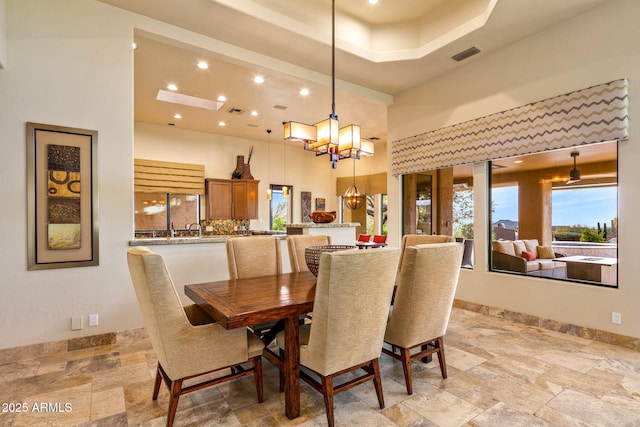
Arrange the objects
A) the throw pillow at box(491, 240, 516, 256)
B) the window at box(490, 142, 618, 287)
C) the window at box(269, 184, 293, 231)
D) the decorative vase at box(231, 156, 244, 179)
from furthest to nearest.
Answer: the window at box(269, 184, 293, 231) < the decorative vase at box(231, 156, 244, 179) < the throw pillow at box(491, 240, 516, 256) < the window at box(490, 142, 618, 287)

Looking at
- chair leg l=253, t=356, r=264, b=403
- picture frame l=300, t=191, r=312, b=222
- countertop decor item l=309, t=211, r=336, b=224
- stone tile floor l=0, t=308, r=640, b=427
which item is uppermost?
picture frame l=300, t=191, r=312, b=222

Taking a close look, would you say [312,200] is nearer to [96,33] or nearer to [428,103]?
[428,103]

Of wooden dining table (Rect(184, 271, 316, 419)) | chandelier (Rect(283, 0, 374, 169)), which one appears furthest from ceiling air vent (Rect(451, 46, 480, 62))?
wooden dining table (Rect(184, 271, 316, 419))

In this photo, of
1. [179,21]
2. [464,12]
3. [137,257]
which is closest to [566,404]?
[137,257]

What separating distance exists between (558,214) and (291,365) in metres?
3.68

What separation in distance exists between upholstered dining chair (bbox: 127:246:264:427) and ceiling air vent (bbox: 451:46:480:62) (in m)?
4.20

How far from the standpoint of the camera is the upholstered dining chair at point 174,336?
5.84ft

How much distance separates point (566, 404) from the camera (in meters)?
2.18

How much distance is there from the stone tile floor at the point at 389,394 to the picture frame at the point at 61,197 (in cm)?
93

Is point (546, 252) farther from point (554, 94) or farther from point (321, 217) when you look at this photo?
point (321, 217)

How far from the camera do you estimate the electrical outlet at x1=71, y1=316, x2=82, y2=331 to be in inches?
120

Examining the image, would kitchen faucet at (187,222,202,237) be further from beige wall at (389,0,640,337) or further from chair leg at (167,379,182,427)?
chair leg at (167,379,182,427)

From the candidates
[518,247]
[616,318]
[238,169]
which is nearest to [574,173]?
[518,247]

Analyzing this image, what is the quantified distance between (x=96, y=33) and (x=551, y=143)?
491 cm
